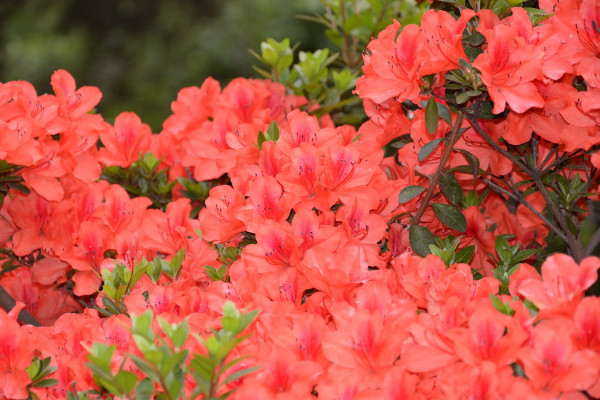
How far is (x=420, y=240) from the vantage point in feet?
5.90

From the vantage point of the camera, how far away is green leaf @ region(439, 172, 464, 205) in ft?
5.93

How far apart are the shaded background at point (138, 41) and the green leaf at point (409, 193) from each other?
5.83 meters

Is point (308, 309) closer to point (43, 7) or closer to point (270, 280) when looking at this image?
point (270, 280)

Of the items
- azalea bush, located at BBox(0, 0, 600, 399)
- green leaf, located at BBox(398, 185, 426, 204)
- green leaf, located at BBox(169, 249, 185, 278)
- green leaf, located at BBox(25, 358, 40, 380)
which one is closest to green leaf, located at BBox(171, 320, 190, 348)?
azalea bush, located at BBox(0, 0, 600, 399)

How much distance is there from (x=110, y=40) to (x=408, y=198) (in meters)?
6.71

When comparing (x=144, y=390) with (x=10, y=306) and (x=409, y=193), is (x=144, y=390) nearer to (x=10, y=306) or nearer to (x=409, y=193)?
(x=409, y=193)

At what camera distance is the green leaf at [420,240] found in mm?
1785

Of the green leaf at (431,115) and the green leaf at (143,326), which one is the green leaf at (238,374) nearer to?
the green leaf at (143,326)

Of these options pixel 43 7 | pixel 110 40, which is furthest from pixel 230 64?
pixel 43 7

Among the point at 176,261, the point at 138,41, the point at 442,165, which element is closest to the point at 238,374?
the point at 176,261

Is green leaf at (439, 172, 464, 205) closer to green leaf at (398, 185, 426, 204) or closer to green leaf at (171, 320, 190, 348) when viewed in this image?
green leaf at (398, 185, 426, 204)

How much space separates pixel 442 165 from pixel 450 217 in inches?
5.8

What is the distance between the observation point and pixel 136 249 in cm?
199

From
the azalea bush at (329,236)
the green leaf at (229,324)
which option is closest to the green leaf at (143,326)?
the azalea bush at (329,236)
